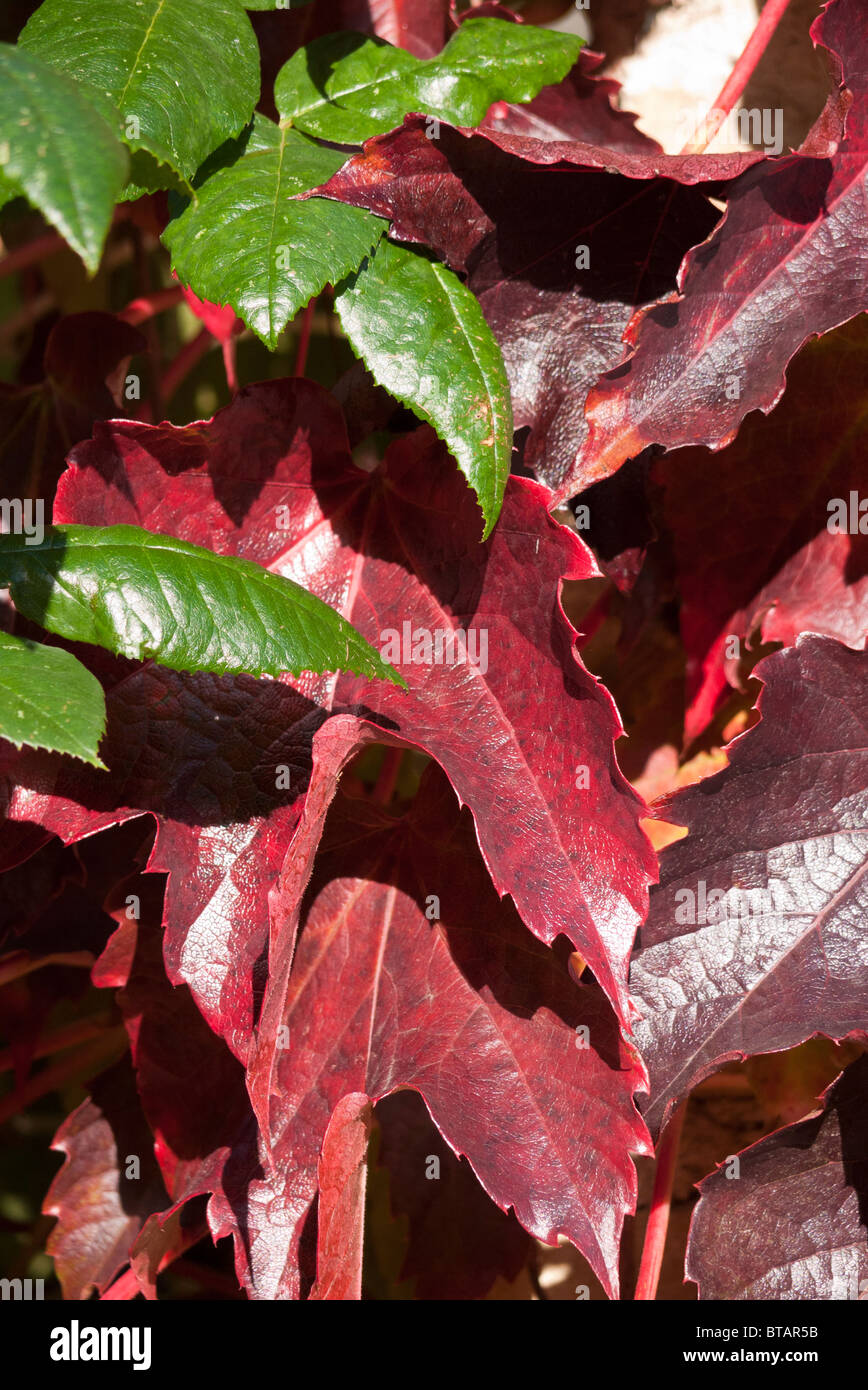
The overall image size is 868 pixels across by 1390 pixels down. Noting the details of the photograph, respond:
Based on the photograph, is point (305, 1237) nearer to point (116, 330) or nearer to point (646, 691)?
point (646, 691)

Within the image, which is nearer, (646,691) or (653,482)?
(653,482)

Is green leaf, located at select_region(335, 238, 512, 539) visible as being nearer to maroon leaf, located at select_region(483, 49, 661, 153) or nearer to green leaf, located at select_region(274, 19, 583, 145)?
green leaf, located at select_region(274, 19, 583, 145)

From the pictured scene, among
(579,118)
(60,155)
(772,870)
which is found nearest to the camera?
(60,155)

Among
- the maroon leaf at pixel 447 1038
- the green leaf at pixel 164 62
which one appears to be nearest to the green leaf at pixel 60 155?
the green leaf at pixel 164 62

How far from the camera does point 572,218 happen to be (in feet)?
1.83

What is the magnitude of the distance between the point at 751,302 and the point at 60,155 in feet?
1.07

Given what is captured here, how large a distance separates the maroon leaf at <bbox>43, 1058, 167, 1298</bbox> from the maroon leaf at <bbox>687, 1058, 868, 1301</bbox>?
35cm

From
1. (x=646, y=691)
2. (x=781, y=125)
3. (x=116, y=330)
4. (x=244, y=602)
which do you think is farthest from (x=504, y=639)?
(x=781, y=125)

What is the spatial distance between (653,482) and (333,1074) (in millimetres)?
352

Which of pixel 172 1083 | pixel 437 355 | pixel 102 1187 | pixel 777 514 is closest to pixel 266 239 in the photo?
pixel 437 355

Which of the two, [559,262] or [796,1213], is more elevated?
[559,262]

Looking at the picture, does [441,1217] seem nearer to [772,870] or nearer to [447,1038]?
Answer: [447,1038]

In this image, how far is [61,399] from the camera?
687mm

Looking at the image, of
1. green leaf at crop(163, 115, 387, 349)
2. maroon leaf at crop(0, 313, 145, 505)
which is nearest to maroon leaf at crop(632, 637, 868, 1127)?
green leaf at crop(163, 115, 387, 349)
